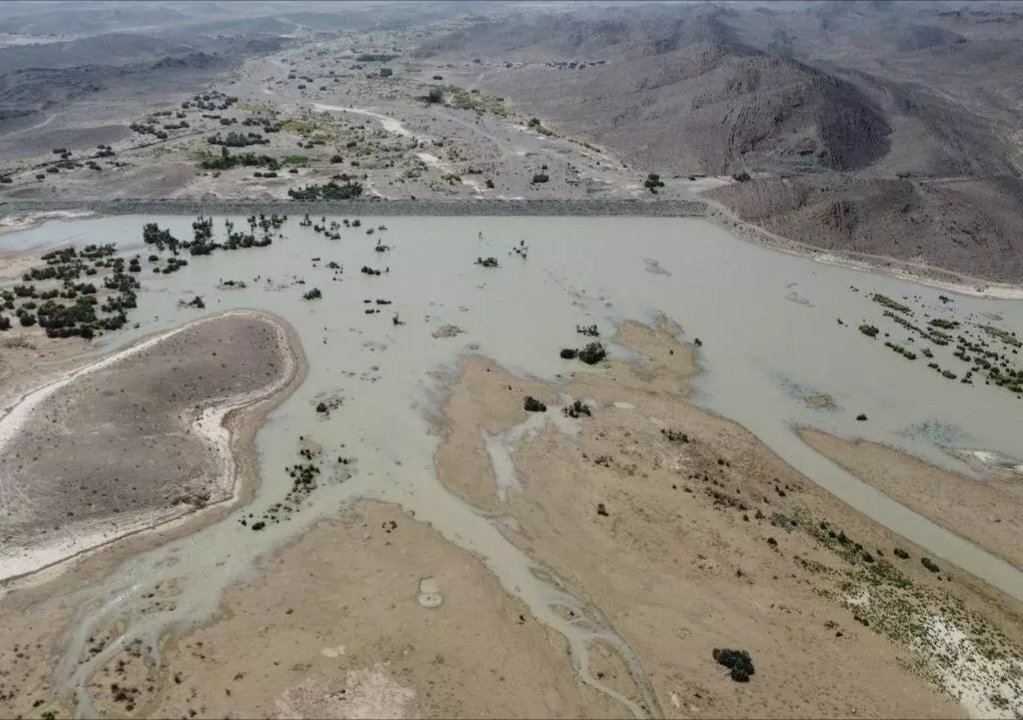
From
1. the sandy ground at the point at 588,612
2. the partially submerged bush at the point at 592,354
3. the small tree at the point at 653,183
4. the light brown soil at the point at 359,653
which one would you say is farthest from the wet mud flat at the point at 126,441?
the small tree at the point at 653,183

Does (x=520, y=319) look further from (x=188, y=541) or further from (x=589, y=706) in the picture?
(x=589, y=706)

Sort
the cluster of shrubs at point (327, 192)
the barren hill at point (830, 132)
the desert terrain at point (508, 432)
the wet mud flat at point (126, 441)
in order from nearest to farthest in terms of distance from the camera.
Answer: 1. the desert terrain at point (508, 432)
2. the wet mud flat at point (126, 441)
3. the barren hill at point (830, 132)
4. the cluster of shrubs at point (327, 192)

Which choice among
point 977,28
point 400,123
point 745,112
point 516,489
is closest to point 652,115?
point 745,112

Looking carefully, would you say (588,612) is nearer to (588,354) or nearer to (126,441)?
(588,354)

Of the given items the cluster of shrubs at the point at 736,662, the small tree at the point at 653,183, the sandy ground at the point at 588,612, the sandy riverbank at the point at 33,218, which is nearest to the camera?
the sandy ground at the point at 588,612

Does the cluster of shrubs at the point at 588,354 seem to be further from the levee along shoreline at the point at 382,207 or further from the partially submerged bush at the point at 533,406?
the levee along shoreline at the point at 382,207

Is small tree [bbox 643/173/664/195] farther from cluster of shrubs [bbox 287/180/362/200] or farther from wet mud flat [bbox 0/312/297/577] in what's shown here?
wet mud flat [bbox 0/312/297/577]

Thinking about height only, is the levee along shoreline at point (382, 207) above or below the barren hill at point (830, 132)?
below
